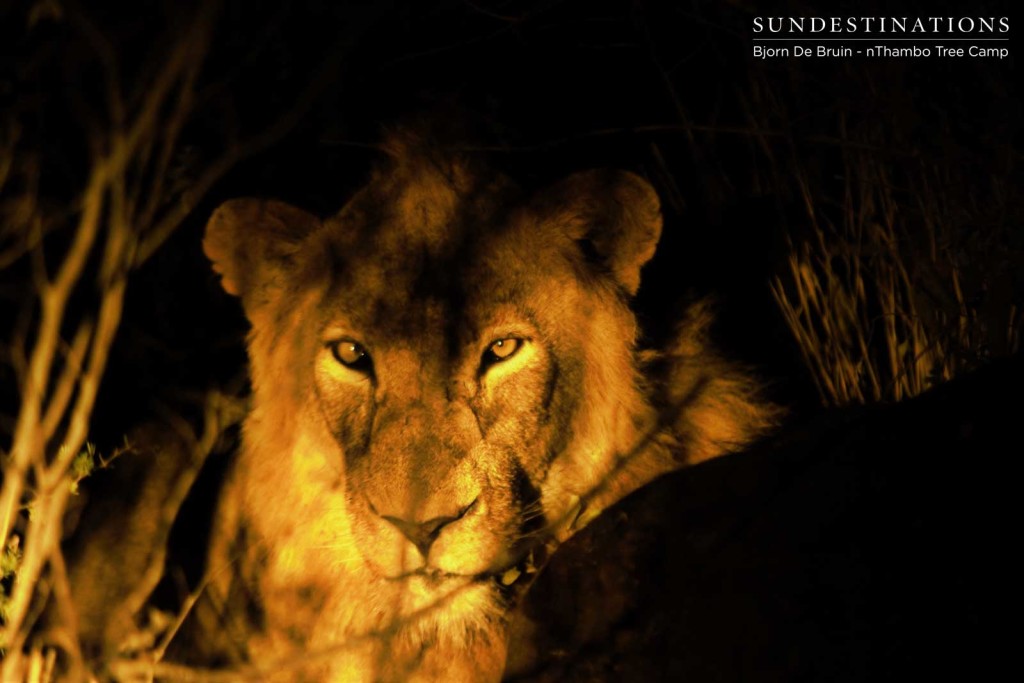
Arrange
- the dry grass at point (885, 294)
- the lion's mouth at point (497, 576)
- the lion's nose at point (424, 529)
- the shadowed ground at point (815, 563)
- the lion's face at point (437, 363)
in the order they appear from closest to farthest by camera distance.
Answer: the shadowed ground at point (815, 563) < the lion's nose at point (424, 529) < the lion's mouth at point (497, 576) < the lion's face at point (437, 363) < the dry grass at point (885, 294)

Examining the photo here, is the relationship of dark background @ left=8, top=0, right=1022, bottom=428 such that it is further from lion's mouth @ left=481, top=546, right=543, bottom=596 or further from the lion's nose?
the lion's nose

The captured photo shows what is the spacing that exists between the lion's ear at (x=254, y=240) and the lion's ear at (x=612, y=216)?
87 cm

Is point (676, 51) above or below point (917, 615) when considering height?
above

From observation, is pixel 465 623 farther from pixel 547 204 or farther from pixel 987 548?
pixel 987 548

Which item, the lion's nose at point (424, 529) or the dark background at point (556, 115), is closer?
the lion's nose at point (424, 529)

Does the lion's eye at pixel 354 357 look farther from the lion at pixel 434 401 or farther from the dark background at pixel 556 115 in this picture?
the dark background at pixel 556 115

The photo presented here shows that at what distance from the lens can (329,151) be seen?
493 cm

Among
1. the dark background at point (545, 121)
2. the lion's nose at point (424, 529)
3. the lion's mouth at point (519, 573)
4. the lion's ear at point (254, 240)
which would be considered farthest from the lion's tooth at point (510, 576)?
the lion's ear at point (254, 240)

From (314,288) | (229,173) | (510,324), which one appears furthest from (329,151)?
(510,324)

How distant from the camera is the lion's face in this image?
3.58 meters

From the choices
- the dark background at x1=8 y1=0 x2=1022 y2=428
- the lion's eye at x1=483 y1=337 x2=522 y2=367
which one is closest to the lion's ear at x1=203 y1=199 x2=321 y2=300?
the dark background at x1=8 y1=0 x2=1022 y2=428

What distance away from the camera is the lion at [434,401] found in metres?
3.62

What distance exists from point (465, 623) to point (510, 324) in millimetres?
925

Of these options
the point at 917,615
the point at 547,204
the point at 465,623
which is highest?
the point at 547,204
